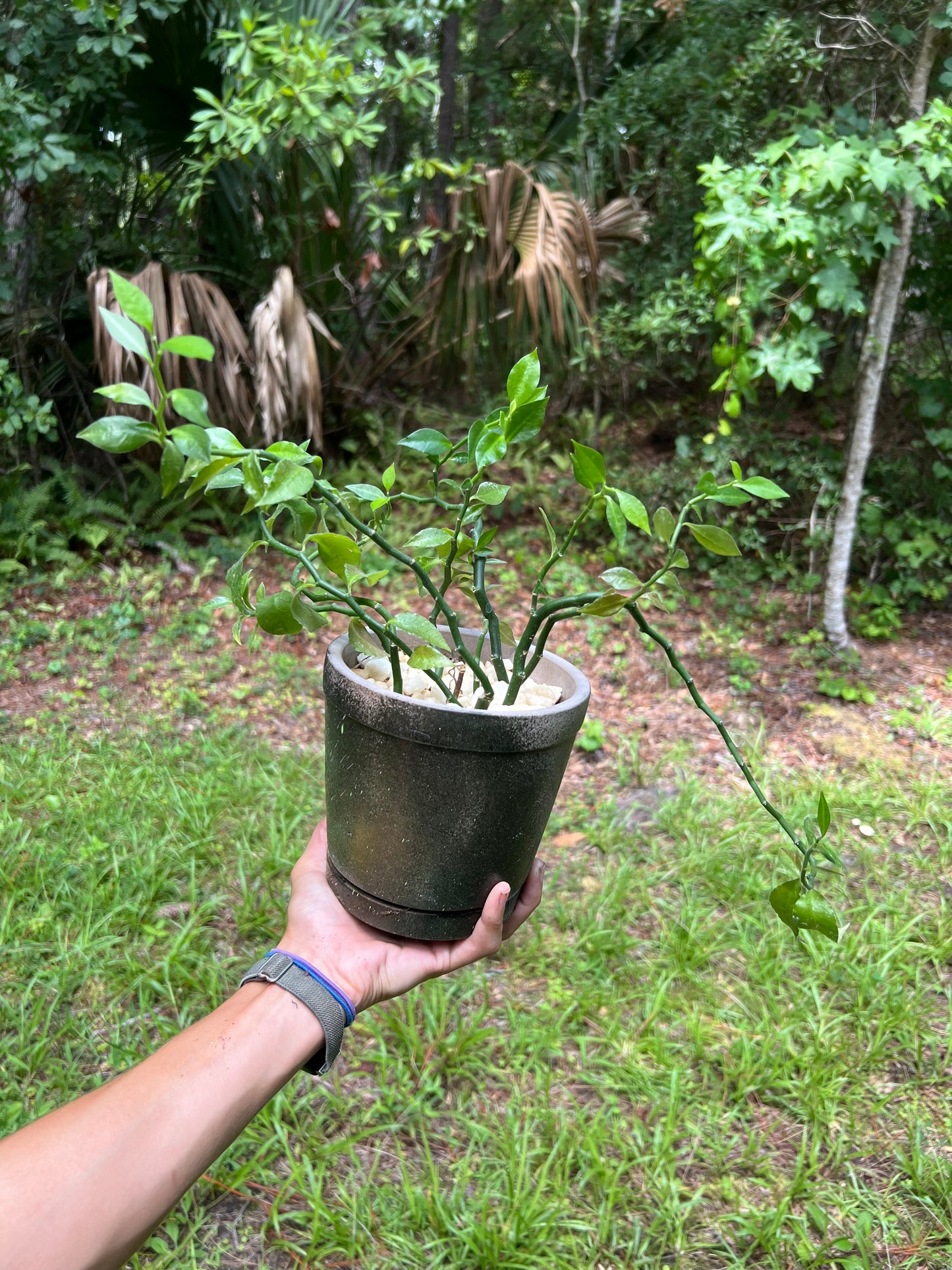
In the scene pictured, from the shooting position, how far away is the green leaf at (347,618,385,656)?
83 cm

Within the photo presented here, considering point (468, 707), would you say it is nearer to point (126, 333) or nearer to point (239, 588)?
point (239, 588)

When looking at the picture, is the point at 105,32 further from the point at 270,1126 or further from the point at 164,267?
the point at 270,1126

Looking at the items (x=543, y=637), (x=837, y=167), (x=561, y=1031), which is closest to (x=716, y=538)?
(x=543, y=637)

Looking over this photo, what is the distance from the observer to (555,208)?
3.46 meters

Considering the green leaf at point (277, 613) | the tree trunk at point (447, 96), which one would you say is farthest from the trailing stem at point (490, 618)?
the tree trunk at point (447, 96)

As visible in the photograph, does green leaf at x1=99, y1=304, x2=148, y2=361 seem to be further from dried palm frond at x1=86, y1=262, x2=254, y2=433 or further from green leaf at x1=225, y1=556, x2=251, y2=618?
dried palm frond at x1=86, y1=262, x2=254, y2=433

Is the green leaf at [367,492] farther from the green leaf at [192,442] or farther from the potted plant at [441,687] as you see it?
the green leaf at [192,442]

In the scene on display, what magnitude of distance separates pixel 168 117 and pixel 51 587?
1970mm

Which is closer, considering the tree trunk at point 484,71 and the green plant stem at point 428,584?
the green plant stem at point 428,584

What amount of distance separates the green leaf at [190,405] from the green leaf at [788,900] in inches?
25.5

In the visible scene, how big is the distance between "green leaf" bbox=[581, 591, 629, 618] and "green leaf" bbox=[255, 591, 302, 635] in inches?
10.3

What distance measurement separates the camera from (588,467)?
0.78 m

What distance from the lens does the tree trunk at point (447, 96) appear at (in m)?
4.22

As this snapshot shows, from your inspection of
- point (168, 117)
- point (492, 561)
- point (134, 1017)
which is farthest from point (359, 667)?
point (168, 117)
